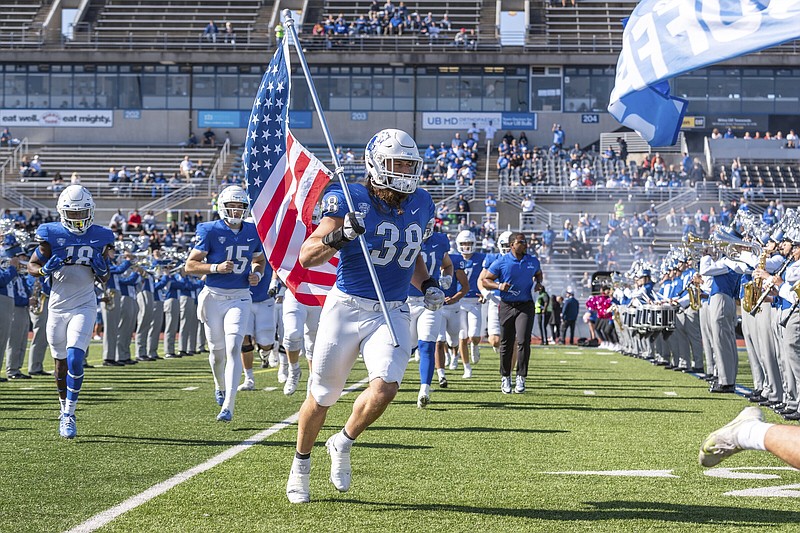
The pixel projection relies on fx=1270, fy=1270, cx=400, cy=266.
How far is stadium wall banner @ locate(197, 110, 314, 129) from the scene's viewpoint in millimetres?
51750

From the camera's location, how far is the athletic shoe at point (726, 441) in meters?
5.31

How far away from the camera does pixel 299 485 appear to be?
252 inches

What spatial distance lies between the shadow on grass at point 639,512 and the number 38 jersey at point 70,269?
4.03m

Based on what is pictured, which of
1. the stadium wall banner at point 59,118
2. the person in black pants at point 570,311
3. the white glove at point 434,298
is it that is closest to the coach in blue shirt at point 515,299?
the white glove at point 434,298

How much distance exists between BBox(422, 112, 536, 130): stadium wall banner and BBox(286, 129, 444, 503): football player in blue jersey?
4493cm

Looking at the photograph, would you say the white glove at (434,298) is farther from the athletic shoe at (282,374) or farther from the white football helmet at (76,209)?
the athletic shoe at (282,374)

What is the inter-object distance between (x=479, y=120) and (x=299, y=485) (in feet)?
149

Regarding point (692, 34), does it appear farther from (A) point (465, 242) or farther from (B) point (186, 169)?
(B) point (186, 169)

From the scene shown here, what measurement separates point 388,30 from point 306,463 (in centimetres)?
4680

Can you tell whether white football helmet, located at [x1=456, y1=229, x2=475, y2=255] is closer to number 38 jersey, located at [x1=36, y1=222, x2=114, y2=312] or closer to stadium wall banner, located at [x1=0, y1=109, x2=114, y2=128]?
number 38 jersey, located at [x1=36, y1=222, x2=114, y2=312]

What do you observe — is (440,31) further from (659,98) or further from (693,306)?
(659,98)

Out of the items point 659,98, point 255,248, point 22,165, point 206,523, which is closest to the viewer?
point 206,523

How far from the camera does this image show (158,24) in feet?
177

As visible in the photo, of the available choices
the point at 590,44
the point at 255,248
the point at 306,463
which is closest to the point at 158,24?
the point at 590,44
